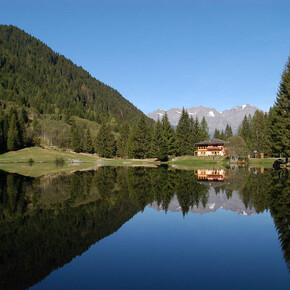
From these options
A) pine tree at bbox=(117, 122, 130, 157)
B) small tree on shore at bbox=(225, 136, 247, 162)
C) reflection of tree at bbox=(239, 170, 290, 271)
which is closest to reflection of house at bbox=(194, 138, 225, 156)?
small tree on shore at bbox=(225, 136, 247, 162)

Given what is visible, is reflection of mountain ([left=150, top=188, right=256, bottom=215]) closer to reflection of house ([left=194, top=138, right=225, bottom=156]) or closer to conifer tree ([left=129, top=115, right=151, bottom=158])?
conifer tree ([left=129, top=115, right=151, bottom=158])

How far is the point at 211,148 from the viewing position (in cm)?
9550

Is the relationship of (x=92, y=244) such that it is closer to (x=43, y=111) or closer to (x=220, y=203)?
(x=220, y=203)

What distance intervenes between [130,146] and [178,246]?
8140cm

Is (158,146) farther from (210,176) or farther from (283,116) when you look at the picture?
(210,176)

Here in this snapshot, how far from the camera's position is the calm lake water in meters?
6.96

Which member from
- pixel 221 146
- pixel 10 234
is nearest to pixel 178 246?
pixel 10 234

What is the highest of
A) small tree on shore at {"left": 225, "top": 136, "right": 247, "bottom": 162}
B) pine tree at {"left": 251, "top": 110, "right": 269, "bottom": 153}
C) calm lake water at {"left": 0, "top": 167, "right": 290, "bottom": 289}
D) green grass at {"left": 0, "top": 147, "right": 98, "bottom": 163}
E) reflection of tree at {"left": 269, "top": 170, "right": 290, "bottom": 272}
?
pine tree at {"left": 251, "top": 110, "right": 269, "bottom": 153}

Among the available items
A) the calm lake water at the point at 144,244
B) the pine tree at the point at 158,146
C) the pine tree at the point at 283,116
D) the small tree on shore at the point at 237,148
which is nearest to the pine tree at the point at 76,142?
the pine tree at the point at 158,146

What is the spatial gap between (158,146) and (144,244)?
240 ft

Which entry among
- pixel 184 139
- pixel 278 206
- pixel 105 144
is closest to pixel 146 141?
pixel 184 139

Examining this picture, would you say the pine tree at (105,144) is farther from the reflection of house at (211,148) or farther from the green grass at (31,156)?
the reflection of house at (211,148)

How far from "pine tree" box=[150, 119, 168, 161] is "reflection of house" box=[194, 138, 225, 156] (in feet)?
63.1

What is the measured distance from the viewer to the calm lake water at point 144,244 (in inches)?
274
